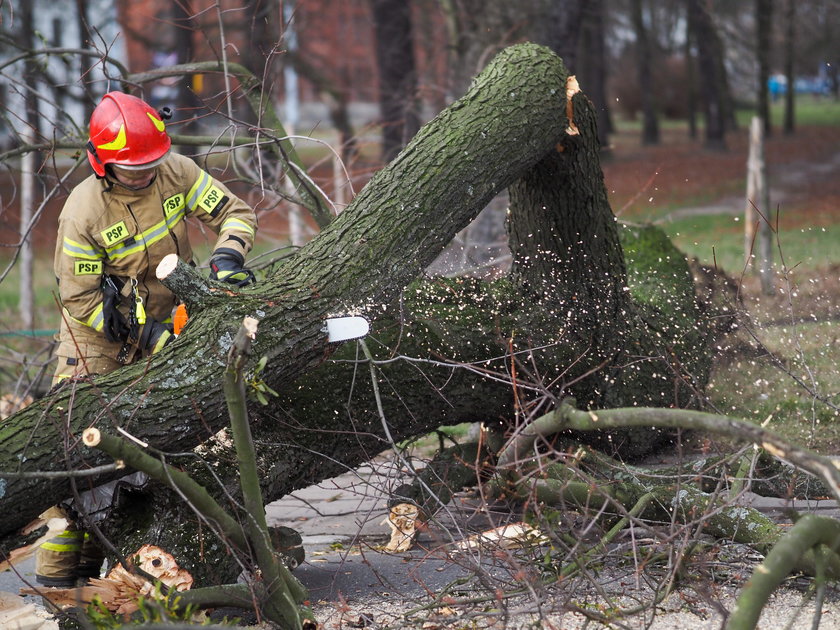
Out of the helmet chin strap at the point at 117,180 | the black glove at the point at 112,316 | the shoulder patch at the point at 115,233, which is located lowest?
the black glove at the point at 112,316

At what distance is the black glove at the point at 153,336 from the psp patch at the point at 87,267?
12.0 inches

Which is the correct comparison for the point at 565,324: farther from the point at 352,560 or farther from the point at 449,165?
the point at 352,560

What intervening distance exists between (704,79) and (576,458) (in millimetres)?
22830

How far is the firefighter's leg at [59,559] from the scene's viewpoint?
379 centimetres

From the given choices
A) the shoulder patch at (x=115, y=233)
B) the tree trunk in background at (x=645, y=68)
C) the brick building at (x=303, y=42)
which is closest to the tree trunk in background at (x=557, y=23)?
the brick building at (x=303, y=42)

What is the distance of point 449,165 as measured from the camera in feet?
12.5

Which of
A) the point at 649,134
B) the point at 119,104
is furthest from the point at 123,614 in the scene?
the point at 649,134

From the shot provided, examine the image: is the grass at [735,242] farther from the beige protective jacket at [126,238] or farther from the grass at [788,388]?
the beige protective jacket at [126,238]

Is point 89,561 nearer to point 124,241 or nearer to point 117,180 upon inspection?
point 124,241

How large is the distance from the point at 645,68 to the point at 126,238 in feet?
76.4

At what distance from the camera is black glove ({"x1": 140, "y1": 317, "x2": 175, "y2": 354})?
3898 millimetres

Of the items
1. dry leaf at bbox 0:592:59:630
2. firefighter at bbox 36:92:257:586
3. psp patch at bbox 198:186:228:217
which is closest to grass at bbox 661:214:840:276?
psp patch at bbox 198:186:228:217

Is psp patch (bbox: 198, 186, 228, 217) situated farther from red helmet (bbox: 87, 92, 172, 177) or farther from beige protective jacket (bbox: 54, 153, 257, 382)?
red helmet (bbox: 87, 92, 172, 177)

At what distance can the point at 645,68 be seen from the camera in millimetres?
25047
